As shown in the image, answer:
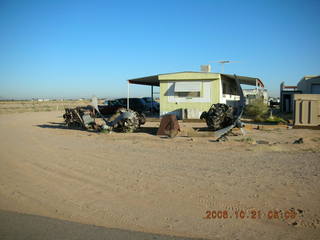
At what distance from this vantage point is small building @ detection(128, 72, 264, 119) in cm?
1691

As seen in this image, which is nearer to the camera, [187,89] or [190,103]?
[187,89]


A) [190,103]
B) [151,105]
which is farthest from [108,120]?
[151,105]

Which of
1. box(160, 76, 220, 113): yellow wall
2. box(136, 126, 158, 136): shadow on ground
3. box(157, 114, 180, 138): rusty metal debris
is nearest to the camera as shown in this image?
box(157, 114, 180, 138): rusty metal debris

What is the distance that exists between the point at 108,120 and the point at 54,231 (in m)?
9.88

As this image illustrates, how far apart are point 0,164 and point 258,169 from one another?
19.3 ft

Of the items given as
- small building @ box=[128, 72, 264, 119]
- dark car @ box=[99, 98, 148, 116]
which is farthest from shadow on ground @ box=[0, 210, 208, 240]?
dark car @ box=[99, 98, 148, 116]

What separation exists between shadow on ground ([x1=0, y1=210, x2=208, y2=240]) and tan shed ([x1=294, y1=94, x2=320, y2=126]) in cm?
1196

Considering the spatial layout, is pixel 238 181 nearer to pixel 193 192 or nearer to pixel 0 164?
pixel 193 192

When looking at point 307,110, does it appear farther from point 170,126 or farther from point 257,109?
point 170,126

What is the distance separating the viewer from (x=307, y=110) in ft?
42.9

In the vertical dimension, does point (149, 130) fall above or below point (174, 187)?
above

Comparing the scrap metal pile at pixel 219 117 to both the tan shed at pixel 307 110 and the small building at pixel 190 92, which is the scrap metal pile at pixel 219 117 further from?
the small building at pixel 190 92

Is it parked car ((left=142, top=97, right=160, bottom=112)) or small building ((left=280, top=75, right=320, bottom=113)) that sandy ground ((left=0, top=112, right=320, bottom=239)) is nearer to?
parked car ((left=142, top=97, right=160, bottom=112))

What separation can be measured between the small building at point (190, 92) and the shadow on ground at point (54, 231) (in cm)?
1408
